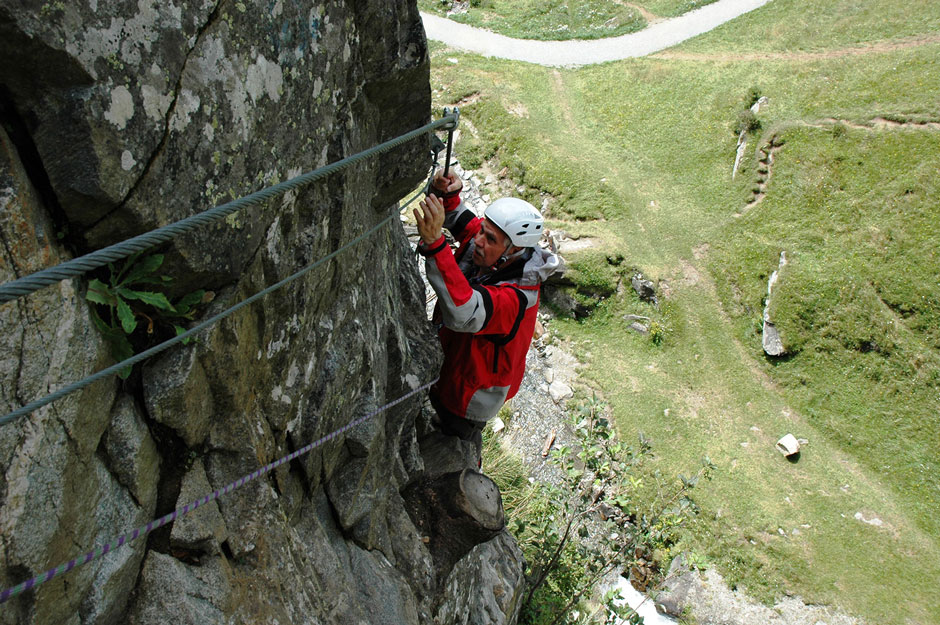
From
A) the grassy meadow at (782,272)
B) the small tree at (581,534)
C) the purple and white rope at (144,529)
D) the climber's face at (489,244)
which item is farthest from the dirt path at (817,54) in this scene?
the purple and white rope at (144,529)

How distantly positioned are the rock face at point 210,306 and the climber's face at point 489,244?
0.99m

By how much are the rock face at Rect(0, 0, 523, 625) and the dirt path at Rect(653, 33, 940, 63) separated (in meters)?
26.3

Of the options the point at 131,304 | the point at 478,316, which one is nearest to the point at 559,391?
the point at 478,316

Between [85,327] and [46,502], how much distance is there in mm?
760

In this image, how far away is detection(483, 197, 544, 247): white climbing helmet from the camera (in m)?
5.94

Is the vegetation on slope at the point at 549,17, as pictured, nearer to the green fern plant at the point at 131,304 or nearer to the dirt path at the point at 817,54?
the dirt path at the point at 817,54

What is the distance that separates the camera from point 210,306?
11.4 feet

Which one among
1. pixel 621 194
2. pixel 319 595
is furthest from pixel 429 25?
pixel 319 595

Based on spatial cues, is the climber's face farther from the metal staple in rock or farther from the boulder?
the boulder

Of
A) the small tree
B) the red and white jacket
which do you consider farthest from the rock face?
the small tree

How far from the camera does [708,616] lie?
13.9m

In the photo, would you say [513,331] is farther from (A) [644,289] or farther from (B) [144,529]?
(A) [644,289]

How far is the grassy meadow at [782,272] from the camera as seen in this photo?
15141mm

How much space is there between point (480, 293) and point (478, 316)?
20 centimetres
